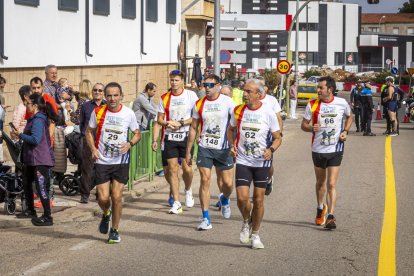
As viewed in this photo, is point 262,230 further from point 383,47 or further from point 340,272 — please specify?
point 383,47

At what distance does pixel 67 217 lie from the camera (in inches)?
498

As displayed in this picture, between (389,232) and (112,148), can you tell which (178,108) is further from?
(389,232)

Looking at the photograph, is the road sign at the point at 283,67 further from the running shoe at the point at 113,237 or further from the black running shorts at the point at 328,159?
the running shoe at the point at 113,237

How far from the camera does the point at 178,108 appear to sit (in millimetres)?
13203

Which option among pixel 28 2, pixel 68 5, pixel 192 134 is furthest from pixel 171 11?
pixel 192 134

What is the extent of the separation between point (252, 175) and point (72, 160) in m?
4.88

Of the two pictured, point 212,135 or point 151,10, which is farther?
point 151,10

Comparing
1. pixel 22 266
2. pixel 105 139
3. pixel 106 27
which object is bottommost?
pixel 22 266

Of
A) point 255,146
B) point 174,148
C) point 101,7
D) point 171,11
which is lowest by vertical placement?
point 174,148

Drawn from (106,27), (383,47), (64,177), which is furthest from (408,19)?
(64,177)

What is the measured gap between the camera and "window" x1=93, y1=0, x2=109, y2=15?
83.3 ft

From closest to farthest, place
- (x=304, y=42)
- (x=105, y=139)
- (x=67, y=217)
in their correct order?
(x=105, y=139) < (x=67, y=217) < (x=304, y=42)

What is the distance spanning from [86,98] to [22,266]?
199 inches

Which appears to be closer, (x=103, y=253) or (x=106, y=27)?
(x=103, y=253)
